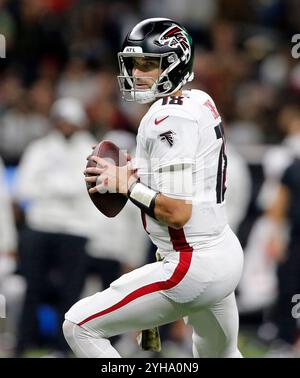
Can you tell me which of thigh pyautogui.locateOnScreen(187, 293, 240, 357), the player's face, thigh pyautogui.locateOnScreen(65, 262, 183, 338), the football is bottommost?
thigh pyautogui.locateOnScreen(187, 293, 240, 357)

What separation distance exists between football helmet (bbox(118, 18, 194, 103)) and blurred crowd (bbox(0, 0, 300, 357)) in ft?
12.3

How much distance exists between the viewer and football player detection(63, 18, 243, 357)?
5.38m

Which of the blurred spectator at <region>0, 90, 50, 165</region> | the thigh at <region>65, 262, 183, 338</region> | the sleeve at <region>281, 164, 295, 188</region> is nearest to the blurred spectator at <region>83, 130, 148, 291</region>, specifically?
the sleeve at <region>281, 164, 295, 188</region>

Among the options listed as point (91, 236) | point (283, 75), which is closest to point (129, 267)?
point (91, 236)

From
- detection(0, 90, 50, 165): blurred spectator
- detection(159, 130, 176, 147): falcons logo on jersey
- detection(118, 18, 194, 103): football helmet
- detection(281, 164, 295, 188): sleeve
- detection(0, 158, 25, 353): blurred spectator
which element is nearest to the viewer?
detection(159, 130, 176, 147): falcons logo on jersey

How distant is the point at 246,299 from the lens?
34.3 feet

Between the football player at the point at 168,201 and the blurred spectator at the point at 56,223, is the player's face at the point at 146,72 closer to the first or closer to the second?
the football player at the point at 168,201

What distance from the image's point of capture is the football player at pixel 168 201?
5383mm

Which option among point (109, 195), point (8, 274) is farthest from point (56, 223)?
point (109, 195)

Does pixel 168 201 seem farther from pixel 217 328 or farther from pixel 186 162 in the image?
pixel 217 328

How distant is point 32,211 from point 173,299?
172 inches

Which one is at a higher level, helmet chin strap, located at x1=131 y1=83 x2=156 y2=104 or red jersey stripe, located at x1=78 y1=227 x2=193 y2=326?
helmet chin strap, located at x1=131 y1=83 x2=156 y2=104

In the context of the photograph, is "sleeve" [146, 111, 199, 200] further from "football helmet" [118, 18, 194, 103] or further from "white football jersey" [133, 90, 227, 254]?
"football helmet" [118, 18, 194, 103]
